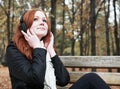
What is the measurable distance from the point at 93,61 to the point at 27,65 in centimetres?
128

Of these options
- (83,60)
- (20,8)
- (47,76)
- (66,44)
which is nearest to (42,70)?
(47,76)

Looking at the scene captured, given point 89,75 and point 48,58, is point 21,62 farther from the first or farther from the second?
point 89,75

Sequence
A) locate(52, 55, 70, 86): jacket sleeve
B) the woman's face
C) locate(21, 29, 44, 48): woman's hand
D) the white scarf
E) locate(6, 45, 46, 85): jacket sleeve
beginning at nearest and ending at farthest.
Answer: locate(6, 45, 46, 85): jacket sleeve, the white scarf, locate(21, 29, 44, 48): woman's hand, the woman's face, locate(52, 55, 70, 86): jacket sleeve

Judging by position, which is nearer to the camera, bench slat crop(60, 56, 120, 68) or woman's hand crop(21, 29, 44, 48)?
woman's hand crop(21, 29, 44, 48)

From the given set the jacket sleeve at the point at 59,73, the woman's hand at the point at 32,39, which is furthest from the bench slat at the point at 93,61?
the woman's hand at the point at 32,39

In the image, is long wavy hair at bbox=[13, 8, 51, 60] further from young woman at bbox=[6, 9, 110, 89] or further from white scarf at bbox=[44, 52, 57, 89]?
white scarf at bbox=[44, 52, 57, 89]

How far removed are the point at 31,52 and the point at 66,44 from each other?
144ft

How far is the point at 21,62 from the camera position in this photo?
3.41m

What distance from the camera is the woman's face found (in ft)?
12.1

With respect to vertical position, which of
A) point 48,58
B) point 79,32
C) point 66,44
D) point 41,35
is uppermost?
point 41,35

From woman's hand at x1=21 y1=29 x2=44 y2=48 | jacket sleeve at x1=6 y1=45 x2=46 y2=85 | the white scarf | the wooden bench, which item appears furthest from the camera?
the wooden bench

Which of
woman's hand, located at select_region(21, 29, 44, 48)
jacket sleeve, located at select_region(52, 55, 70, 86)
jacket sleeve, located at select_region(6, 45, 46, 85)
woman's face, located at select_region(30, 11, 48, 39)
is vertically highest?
woman's face, located at select_region(30, 11, 48, 39)

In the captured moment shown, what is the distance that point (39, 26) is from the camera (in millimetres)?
3709

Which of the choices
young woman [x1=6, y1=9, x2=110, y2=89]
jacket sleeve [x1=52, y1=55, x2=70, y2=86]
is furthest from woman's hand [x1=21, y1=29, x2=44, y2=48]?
jacket sleeve [x1=52, y1=55, x2=70, y2=86]
